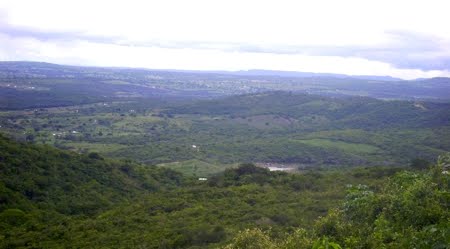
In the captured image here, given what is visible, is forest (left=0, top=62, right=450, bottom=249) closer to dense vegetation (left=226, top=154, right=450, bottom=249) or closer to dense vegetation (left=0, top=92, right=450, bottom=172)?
dense vegetation (left=226, top=154, right=450, bottom=249)

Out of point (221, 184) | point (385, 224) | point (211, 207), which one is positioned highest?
point (385, 224)

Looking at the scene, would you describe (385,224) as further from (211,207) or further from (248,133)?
(248,133)

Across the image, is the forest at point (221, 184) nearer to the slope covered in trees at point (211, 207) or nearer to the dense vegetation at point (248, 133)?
the slope covered in trees at point (211, 207)

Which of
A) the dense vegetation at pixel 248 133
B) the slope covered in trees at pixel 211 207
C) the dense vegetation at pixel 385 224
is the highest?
the dense vegetation at pixel 385 224

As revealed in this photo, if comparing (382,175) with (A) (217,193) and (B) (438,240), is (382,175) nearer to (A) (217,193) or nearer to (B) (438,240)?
(A) (217,193)

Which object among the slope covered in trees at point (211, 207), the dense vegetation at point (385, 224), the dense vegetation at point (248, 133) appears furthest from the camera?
the dense vegetation at point (248, 133)

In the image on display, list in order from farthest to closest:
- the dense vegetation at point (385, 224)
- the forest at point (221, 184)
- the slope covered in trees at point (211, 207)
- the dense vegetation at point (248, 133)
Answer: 1. the dense vegetation at point (248, 133)
2. the forest at point (221, 184)
3. the slope covered in trees at point (211, 207)
4. the dense vegetation at point (385, 224)

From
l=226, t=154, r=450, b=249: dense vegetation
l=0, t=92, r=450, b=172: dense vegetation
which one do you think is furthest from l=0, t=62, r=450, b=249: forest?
l=0, t=92, r=450, b=172: dense vegetation

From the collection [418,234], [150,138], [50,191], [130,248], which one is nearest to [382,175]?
[130,248]

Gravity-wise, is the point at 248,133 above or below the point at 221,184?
below

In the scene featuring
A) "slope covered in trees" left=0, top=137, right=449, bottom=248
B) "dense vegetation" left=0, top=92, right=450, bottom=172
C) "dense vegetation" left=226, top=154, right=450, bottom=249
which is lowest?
"dense vegetation" left=0, top=92, right=450, bottom=172

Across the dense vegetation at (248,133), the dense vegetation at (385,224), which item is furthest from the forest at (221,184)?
the dense vegetation at (248,133)

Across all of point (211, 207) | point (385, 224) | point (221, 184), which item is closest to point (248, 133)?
point (221, 184)
